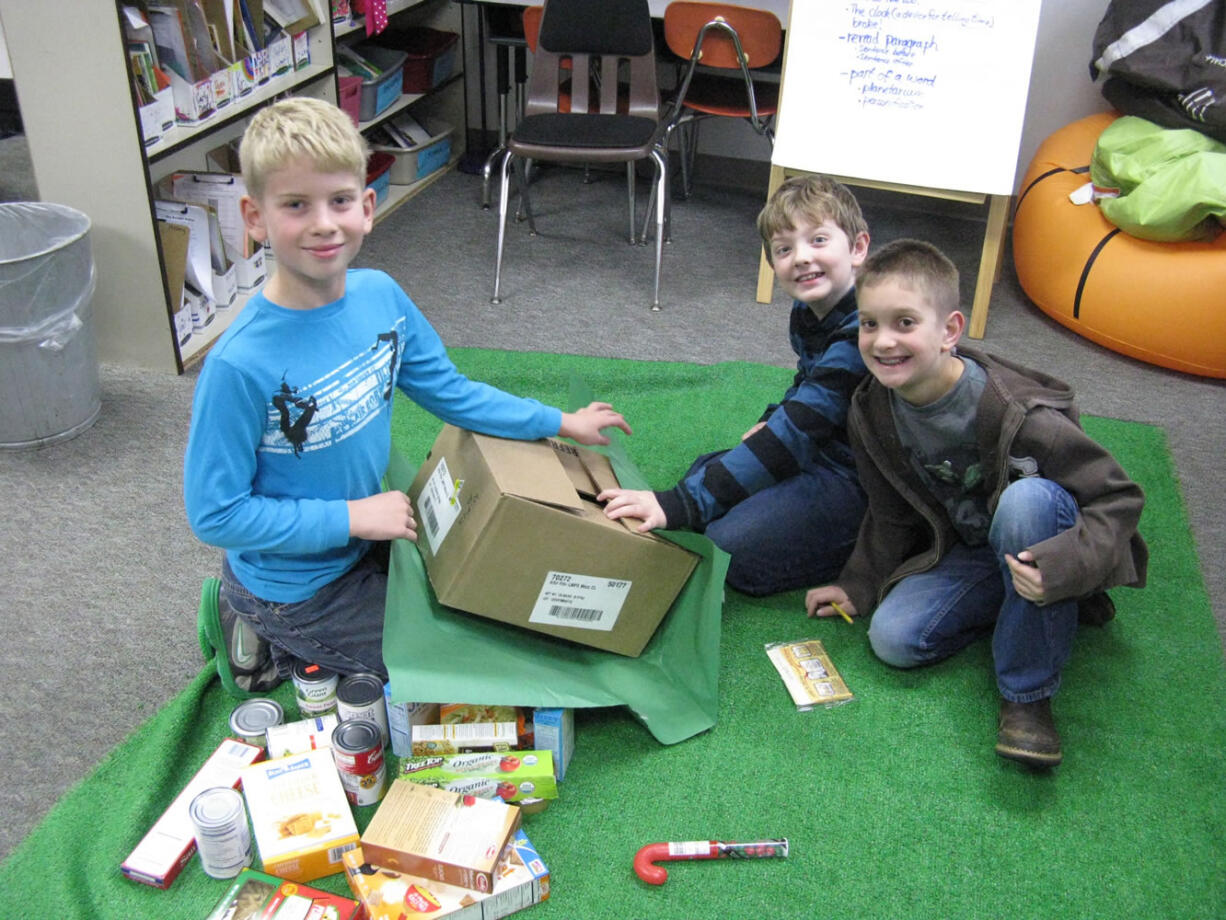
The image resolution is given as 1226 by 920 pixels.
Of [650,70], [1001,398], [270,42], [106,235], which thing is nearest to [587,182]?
[650,70]

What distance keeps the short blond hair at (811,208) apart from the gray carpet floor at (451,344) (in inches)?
29.5

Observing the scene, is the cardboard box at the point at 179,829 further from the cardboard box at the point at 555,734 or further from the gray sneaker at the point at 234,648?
the cardboard box at the point at 555,734

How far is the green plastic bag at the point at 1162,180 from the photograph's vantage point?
2.70 meters

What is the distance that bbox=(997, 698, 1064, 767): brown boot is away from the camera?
5.32 feet

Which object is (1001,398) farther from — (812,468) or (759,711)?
(759,711)

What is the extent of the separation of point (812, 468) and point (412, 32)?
274 cm

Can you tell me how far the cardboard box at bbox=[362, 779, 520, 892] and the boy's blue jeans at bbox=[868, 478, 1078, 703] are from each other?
2.38ft

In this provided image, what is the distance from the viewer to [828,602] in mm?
1954

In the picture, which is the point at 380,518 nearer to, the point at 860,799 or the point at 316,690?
the point at 316,690

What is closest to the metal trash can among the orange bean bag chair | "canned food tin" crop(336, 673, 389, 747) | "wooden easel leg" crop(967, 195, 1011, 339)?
"canned food tin" crop(336, 673, 389, 747)

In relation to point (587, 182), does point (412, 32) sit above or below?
above

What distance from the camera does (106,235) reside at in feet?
8.16

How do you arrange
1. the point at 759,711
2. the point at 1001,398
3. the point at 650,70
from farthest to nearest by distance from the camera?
the point at 650,70 → the point at 759,711 → the point at 1001,398

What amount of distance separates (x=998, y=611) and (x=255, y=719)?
1.20m
